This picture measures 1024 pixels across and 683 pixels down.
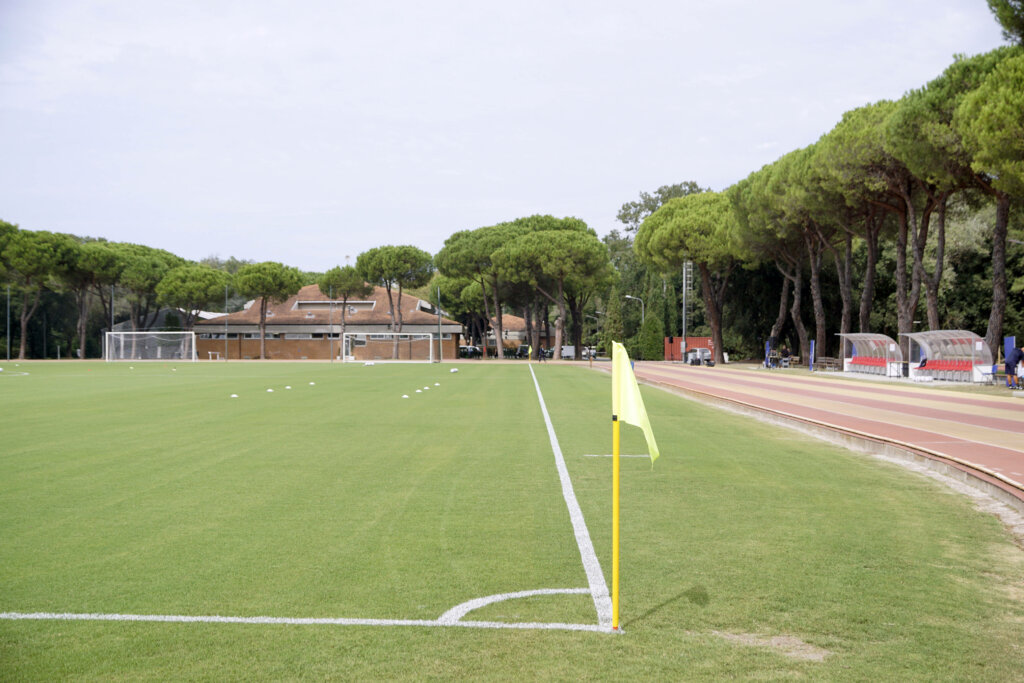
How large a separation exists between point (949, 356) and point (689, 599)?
3102 cm

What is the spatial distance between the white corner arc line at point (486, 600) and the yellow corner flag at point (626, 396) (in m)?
0.93

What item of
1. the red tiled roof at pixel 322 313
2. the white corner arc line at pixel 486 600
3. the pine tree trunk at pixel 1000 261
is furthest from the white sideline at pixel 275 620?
the red tiled roof at pixel 322 313

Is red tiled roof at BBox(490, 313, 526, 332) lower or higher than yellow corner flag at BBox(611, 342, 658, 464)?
higher

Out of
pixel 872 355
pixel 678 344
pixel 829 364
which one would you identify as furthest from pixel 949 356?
pixel 678 344

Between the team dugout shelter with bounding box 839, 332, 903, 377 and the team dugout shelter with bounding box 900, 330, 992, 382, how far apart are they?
89 cm

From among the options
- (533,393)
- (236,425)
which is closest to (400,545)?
(236,425)

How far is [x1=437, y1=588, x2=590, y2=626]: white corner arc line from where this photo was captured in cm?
425

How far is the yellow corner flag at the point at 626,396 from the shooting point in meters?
4.33

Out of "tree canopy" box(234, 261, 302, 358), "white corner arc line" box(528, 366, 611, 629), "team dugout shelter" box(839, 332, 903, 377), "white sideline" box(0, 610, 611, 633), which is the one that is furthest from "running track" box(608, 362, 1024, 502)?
Result: "tree canopy" box(234, 261, 302, 358)

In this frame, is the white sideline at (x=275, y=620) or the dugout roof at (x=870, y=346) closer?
the white sideline at (x=275, y=620)

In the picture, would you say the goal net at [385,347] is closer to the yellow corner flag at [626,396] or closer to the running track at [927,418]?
the running track at [927,418]

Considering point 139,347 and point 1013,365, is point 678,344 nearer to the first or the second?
point 1013,365

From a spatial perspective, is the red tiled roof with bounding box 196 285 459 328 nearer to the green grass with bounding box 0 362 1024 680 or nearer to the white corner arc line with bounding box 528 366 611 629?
the green grass with bounding box 0 362 1024 680

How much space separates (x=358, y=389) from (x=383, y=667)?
23.3m
